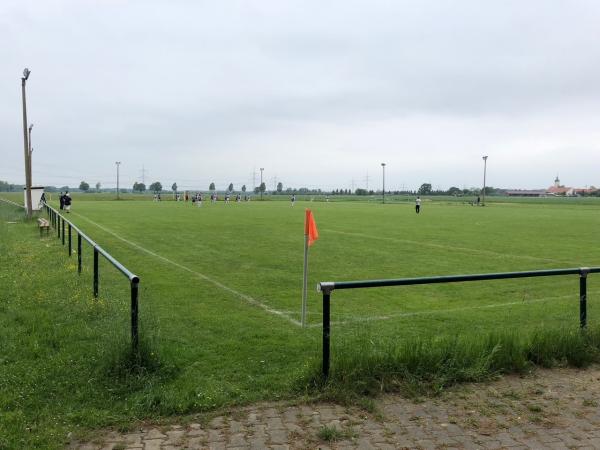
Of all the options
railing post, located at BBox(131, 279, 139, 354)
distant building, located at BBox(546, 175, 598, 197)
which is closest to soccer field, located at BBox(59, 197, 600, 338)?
railing post, located at BBox(131, 279, 139, 354)

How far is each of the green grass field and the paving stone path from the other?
334 mm

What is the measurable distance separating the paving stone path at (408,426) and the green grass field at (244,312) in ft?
1.09

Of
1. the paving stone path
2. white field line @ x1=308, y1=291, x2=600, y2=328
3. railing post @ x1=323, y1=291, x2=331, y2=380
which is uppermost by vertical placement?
railing post @ x1=323, y1=291, x2=331, y2=380

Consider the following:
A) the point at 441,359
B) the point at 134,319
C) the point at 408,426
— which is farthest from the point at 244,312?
the point at 408,426

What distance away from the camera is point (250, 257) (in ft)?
49.7

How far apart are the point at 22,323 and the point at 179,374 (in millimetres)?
3170

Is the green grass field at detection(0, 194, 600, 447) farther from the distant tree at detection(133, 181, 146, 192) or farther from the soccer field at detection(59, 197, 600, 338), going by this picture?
the distant tree at detection(133, 181, 146, 192)

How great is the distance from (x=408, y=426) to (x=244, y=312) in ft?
14.5

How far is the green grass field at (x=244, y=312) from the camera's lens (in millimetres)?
4742

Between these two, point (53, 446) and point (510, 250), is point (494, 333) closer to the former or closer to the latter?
point (53, 446)

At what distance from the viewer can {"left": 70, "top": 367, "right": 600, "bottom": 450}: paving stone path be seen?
3900 millimetres

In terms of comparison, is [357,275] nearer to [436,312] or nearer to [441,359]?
[436,312]

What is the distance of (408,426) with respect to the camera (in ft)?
13.8

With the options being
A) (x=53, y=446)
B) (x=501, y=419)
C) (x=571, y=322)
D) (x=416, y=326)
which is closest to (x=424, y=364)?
(x=501, y=419)
